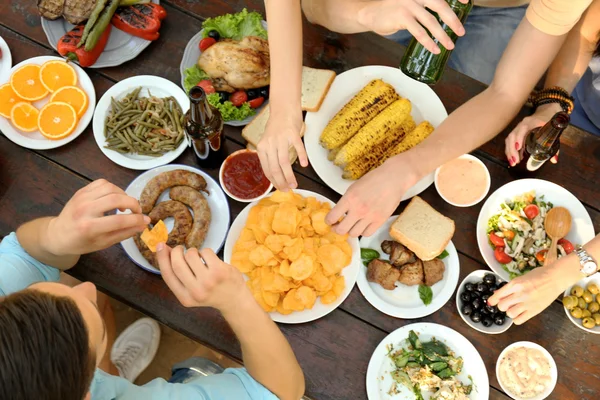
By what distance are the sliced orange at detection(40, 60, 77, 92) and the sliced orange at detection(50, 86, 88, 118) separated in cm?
5

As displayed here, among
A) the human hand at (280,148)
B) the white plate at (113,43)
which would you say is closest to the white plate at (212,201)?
the human hand at (280,148)

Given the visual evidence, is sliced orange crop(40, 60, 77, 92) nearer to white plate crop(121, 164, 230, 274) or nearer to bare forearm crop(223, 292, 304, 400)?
white plate crop(121, 164, 230, 274)

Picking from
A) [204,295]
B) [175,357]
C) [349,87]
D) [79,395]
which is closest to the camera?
[79,395]

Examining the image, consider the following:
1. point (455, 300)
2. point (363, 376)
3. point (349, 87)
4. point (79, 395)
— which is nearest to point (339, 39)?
point (349, 87)

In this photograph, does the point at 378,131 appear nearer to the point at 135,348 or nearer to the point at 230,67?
the point at 230,67

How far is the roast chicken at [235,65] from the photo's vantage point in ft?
7.07

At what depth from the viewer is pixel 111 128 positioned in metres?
2.13

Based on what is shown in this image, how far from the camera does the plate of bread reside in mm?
1963

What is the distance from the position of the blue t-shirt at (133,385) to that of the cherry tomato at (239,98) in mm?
1048

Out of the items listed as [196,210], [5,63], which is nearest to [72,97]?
[5,63]

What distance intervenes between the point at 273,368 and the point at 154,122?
4.01ft

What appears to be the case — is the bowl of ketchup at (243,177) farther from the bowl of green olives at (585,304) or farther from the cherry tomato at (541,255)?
the bowl of green olives at (585,304)

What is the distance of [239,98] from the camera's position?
2.18 m

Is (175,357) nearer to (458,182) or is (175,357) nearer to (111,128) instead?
(111,128)
